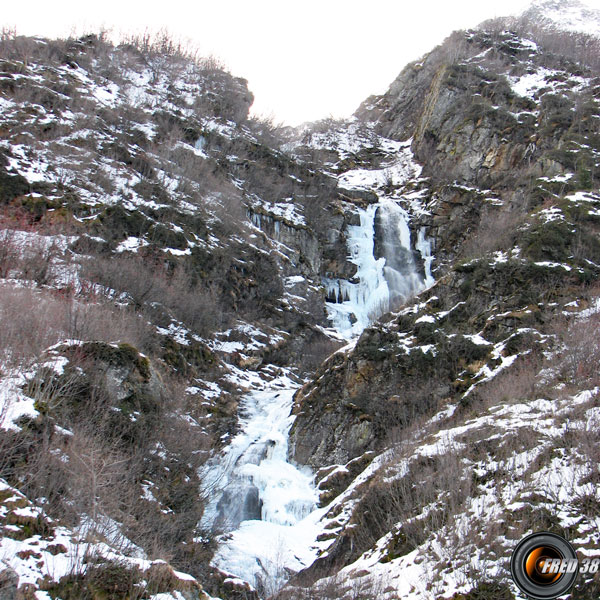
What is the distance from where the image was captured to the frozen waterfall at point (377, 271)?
3127 cm

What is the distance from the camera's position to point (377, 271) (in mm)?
34094

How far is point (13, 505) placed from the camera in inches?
224

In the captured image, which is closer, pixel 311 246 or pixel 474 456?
pixel 474 456

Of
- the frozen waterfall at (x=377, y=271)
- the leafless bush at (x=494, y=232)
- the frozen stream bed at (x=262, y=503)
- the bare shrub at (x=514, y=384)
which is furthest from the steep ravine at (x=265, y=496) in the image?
the leafless bush at (x=494, y=232)

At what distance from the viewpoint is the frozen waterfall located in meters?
31.3

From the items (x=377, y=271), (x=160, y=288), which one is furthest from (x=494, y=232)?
(x=160, y=288)

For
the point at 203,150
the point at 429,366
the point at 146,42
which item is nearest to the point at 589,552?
the point at 429,366

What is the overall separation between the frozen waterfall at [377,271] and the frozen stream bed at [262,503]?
12.4 metres

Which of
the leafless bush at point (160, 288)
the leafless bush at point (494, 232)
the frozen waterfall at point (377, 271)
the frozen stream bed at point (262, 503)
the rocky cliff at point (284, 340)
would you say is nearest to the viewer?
the rocky cliff at point (284, 340)

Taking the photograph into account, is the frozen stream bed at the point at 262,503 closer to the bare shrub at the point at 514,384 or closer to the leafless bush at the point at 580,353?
the bare shrub at the point at 514,384

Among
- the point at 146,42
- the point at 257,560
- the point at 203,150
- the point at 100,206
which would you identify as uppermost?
the point at 146,42

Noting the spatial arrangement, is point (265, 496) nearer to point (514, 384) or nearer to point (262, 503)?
point (262, 503)

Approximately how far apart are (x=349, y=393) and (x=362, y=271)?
62.9ft

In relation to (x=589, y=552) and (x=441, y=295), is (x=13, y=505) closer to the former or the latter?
(x=589, y=552)
